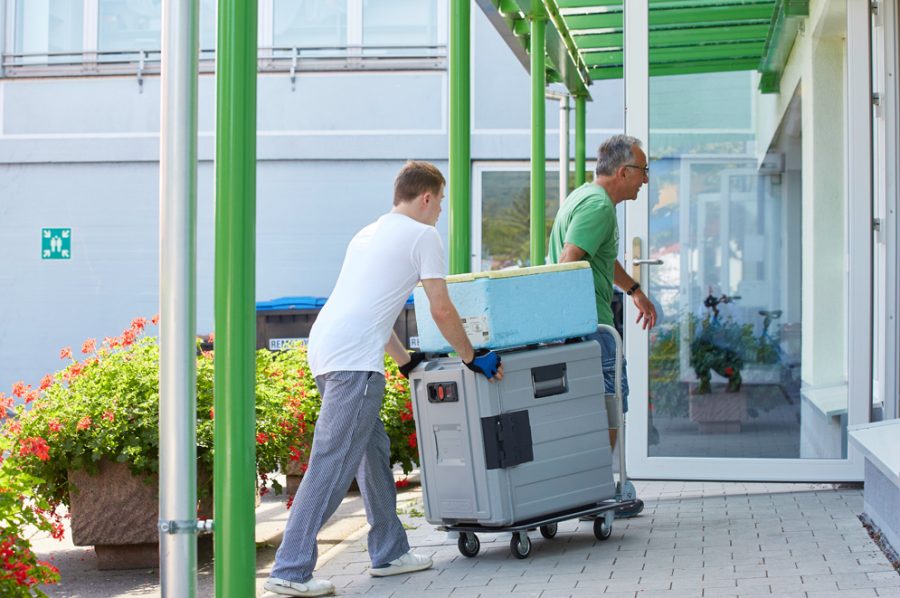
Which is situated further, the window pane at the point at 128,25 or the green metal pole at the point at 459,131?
the window pane at the point at 128,25

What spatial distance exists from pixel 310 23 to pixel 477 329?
15686 mm

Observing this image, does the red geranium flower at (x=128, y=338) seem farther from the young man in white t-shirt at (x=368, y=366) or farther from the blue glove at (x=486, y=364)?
the blue glove at (x=486, y=364)

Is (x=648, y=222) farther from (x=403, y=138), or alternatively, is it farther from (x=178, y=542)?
(x=403, y=138)

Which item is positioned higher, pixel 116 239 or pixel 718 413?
pixel 116 239

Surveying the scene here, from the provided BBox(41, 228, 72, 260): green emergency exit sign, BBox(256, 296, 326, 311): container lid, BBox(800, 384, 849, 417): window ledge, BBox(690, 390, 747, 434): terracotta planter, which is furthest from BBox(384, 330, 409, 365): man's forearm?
BBox(41, 228, 72, 260): green emergency exit sign

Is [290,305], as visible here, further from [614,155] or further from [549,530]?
[549,530]

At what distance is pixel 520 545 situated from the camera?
16.9 ft

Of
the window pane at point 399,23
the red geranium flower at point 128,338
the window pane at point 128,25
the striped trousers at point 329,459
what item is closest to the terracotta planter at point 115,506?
the red geranium flower at point 128,338

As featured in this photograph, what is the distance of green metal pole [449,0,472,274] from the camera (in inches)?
255

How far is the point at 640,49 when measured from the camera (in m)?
6.91

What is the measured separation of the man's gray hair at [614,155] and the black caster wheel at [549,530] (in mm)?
1623

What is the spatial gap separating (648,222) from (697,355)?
75 centimetres

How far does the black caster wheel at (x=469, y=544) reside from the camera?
526 centimetres

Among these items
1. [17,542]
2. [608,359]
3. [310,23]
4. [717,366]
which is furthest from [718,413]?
[310,23]
